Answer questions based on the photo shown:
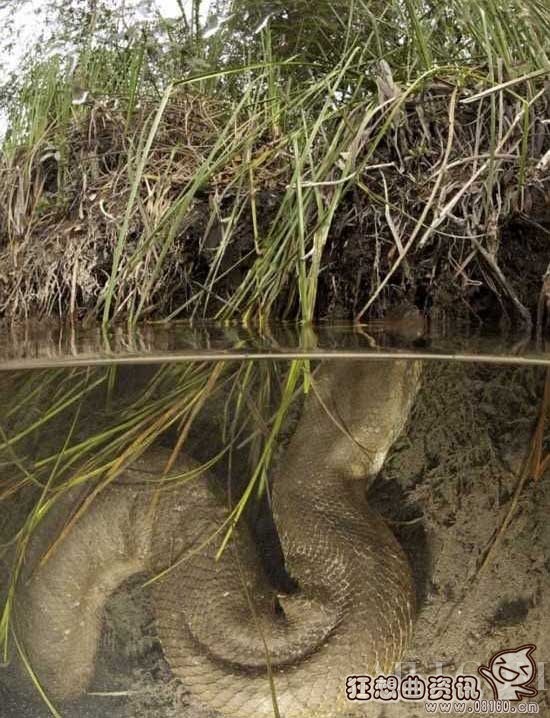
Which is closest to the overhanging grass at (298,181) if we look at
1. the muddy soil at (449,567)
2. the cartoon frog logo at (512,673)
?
the muddy soil at (449,567)

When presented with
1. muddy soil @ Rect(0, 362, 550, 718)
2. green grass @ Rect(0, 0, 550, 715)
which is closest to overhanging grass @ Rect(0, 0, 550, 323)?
green grass @ Rect(0, 0, 550, 715)

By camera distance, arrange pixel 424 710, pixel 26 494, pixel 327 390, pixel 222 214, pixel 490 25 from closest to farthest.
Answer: pixel 424 710
pixel 26 494
pixel 327 390
pixel 490 25
pixel 222 214

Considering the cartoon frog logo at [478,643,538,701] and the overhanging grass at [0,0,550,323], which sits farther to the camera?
the overhanging grass at [0,0,550,323]

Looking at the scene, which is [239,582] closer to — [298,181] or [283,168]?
[298,181]

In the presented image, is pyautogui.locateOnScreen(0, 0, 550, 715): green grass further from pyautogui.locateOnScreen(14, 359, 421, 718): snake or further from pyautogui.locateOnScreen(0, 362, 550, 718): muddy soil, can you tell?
pyautogui.locateOnScreen(0, 362, 550, 718): muddy soil

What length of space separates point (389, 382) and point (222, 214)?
0.92 metres

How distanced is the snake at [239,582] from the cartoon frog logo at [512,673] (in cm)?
9

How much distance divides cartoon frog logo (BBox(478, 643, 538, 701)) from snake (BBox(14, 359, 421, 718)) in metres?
0.09

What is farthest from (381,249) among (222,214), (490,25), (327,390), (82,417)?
(82,417)

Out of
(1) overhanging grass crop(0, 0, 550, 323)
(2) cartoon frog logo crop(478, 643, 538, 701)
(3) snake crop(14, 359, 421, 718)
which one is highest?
(1) overhanging grass crop(0, 0, 550, 323)

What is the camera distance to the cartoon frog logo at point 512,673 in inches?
27.7

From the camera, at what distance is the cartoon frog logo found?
0.70 m

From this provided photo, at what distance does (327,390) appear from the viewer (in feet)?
3.82

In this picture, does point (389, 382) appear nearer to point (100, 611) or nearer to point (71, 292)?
point (100, 611)
